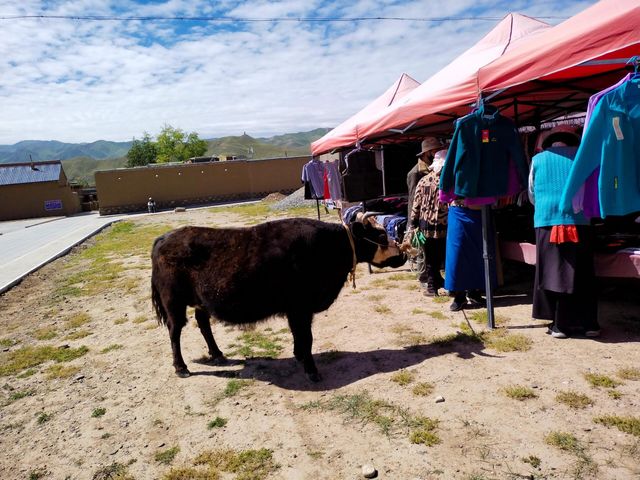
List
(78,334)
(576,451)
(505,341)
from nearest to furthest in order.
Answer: (576,451)
(505,341)
(78,334)

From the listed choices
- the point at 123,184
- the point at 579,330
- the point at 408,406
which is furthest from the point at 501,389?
the point at 123,184

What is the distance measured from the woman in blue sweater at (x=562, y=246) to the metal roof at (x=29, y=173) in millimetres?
40214

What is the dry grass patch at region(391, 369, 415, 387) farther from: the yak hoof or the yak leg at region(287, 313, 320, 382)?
the yak hoof

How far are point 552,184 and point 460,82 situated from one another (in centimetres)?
159

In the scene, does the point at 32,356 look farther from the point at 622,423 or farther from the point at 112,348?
the point at 622,423

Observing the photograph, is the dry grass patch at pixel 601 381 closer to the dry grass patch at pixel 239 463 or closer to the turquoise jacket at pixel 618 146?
the turquoise jacket at pixel 618 146

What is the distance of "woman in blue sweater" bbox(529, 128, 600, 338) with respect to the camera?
3781mm

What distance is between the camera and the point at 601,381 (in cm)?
323

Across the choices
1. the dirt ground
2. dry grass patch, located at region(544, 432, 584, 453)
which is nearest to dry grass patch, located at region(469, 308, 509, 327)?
the dirt ground

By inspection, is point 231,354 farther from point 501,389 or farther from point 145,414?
point 501,389

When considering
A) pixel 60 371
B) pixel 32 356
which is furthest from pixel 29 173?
pixel 60 371

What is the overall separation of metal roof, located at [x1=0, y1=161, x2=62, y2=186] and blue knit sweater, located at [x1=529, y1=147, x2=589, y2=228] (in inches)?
1582

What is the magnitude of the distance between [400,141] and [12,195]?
123ft

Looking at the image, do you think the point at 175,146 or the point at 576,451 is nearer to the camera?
the point at 576,451
